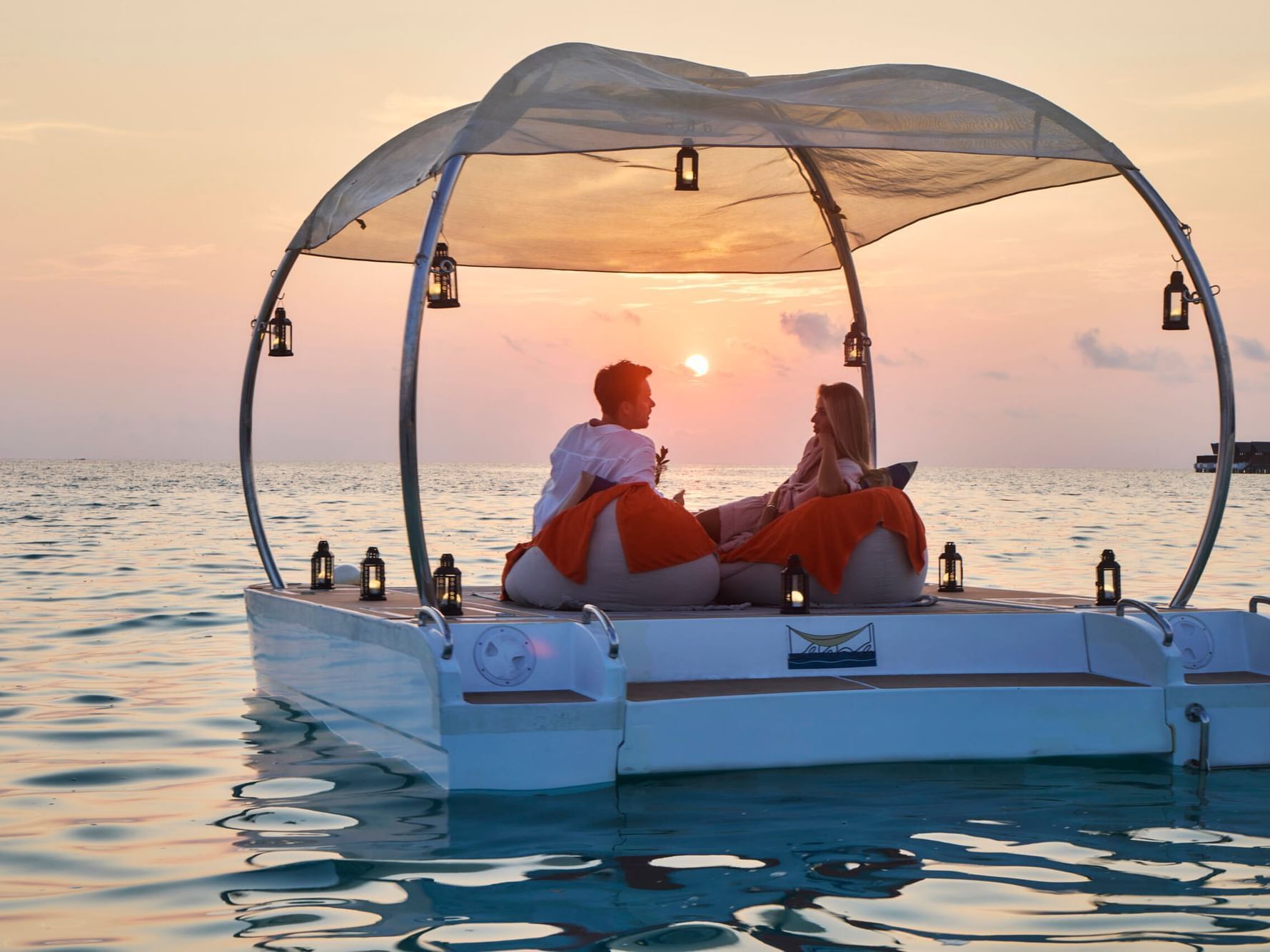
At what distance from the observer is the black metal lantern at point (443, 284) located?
593cm

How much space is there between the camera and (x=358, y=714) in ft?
19.6

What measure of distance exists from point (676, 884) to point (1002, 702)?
6.13 ft

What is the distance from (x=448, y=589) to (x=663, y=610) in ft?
3.04

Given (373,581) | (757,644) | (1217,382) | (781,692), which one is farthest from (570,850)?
(1217,382)

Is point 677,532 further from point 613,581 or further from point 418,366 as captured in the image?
point 418,366

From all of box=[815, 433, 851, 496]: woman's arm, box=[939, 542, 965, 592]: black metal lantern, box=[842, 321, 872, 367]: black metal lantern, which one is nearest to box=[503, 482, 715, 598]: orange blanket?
box=[815, 433, 851, 496]: woman's arm

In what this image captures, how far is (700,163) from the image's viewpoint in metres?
7.93

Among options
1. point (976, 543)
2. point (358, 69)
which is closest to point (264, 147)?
point (358, 69)

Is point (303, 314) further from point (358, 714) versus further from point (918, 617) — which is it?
point (918, 617)

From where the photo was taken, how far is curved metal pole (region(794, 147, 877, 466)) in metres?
8.41

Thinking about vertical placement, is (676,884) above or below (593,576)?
below

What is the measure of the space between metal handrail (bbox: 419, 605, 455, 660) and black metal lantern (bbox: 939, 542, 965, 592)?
3.82m

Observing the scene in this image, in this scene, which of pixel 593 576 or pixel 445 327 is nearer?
pixel 593 576

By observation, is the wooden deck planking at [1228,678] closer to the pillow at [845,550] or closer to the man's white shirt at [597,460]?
the pillow at [845,550]
